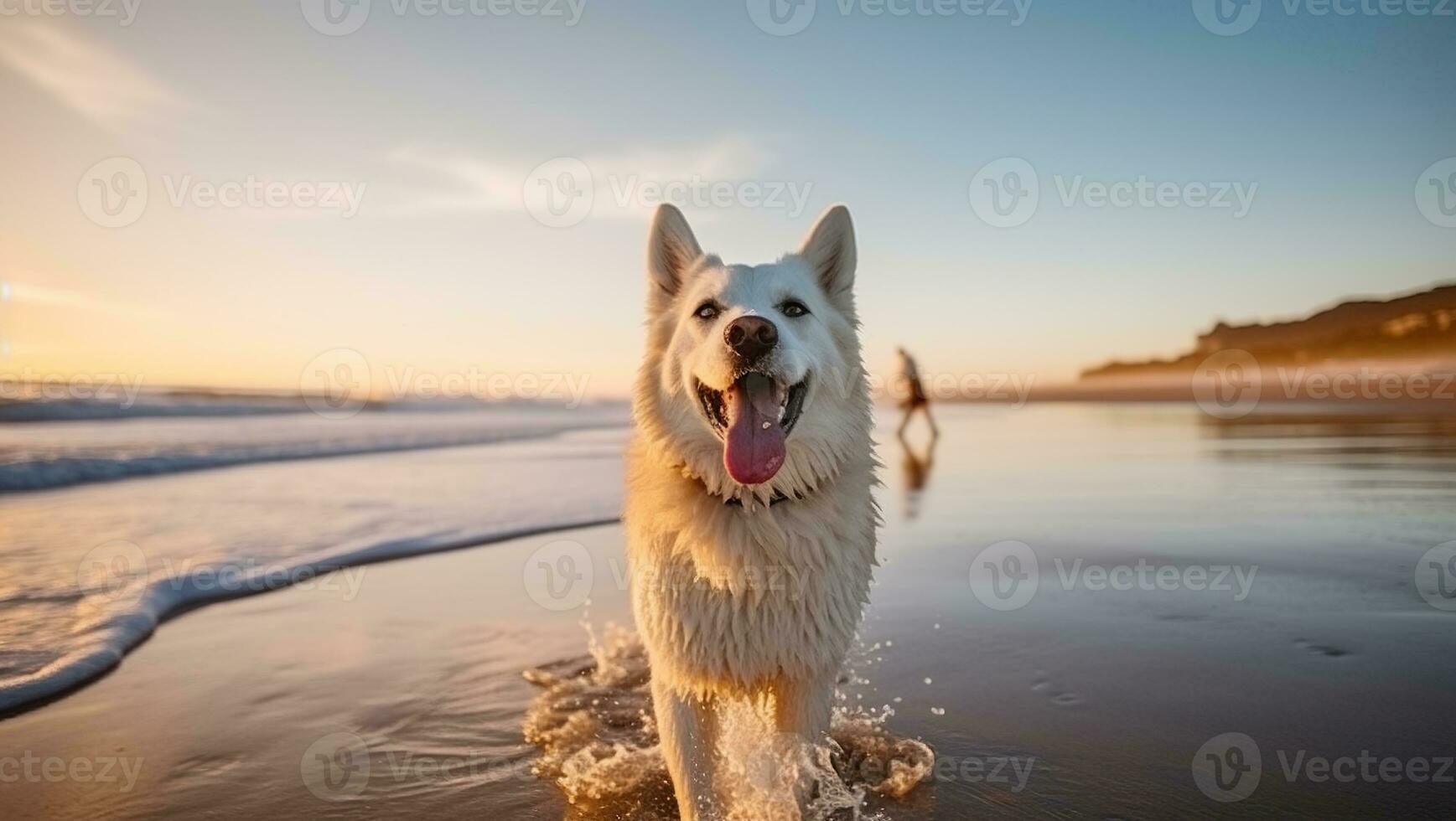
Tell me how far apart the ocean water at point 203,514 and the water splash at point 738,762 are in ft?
9.61

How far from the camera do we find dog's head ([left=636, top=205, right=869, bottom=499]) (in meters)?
2.68

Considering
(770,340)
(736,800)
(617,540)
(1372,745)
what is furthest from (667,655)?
(617,540)

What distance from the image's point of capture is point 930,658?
436 cm

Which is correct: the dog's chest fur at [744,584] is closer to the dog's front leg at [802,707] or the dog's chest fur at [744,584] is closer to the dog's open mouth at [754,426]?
the dog's front leg at [802,707]

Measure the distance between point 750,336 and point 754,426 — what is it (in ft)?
1.15

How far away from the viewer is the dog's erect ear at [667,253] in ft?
10.9

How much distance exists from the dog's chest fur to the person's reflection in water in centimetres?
577

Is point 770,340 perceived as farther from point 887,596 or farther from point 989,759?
point 887,596

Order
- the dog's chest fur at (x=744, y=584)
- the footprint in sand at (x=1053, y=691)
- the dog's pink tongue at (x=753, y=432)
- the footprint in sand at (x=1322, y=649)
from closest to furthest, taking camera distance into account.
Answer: the dog's pink tongue at (x=753, y=432), the dog's chest fur at (x=744, y=584), the footprint in sand at (x=1053, y=691), the footprint in sand at (x=1322, y=649)

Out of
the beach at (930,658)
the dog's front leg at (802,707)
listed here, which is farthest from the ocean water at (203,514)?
the dog's front leg at (802,707)

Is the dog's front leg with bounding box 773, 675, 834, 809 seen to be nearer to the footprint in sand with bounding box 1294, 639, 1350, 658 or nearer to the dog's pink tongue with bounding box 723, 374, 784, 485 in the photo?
the dog's pink tongue with bounding box 723, 374, 784, 485

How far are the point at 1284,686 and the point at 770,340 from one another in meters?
3.30

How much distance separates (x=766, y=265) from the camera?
125 inches

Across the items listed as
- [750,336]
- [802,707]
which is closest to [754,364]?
[750,336]
